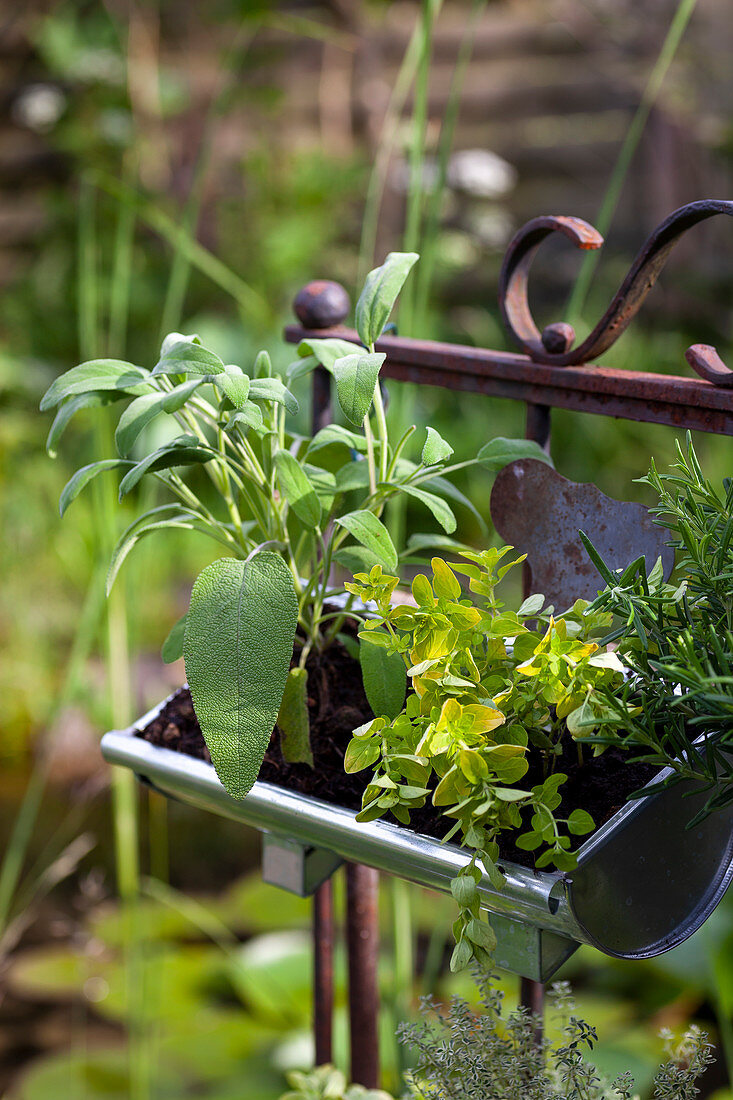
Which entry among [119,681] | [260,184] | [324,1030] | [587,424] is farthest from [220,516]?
[324,1030]

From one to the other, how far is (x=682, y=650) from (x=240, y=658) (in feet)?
0.58

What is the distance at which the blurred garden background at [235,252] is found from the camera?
183 centimetres

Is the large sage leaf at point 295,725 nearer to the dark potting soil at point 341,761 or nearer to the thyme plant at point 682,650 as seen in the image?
the dark potting soil at point 341,761

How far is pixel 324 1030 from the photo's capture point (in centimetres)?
76

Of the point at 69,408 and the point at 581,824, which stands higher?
the point at 69,408

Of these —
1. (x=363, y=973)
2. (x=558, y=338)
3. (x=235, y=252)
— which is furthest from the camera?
(x=235, y=252)

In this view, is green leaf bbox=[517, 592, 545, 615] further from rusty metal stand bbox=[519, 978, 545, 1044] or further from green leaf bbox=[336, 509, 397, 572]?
rusty metal stand bbox=[519, 978, 545, 1044]

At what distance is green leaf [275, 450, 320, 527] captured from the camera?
19.1 inches

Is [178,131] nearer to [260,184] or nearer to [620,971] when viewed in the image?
[260,184]

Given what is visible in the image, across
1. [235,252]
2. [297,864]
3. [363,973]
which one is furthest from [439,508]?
[235,252]

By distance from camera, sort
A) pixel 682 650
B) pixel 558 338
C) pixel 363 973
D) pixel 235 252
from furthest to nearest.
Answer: pixel 235 252
pixel 363 973
pixel 558 338
pixel 682 650

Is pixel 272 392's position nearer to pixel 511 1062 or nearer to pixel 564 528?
pixel 564 528

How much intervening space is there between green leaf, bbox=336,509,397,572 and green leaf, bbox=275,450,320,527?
0.03 m

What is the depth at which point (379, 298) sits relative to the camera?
522 mm
